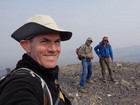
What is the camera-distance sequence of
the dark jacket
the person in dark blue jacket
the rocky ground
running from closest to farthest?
the dark jacket
the rocky ground
the person in dark blue jacket

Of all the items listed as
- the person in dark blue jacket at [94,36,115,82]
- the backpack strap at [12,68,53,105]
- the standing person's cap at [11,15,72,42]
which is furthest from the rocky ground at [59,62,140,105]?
the backpack strap at [12,68,53,105]

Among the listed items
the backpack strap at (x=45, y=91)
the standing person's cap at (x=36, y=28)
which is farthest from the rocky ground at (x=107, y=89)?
the backpack strap at (x=45, y=91)

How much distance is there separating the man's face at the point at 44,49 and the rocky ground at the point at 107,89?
22.6 ft

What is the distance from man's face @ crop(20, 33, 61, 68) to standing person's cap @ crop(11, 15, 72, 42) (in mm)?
54

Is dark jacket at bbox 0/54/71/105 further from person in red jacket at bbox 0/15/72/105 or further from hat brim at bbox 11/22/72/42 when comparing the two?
hat brim at bbox 11/22/72/42

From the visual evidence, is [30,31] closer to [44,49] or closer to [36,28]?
[36,28]

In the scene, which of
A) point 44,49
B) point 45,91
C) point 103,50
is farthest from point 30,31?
point 103,50

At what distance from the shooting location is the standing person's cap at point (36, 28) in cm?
216

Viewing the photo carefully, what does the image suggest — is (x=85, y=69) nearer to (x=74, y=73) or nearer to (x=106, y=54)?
(x=106, y=54)

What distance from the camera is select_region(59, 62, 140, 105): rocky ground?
10.8 metres

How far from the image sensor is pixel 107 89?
12.1 metres

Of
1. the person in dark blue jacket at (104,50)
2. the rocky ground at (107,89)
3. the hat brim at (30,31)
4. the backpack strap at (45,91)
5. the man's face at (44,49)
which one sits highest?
the hat brim at (30,31)

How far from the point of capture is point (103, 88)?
480 inches

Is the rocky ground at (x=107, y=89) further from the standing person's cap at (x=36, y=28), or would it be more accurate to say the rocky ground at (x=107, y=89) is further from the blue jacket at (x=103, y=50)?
the standing person's cap at (x=36, y=28)
